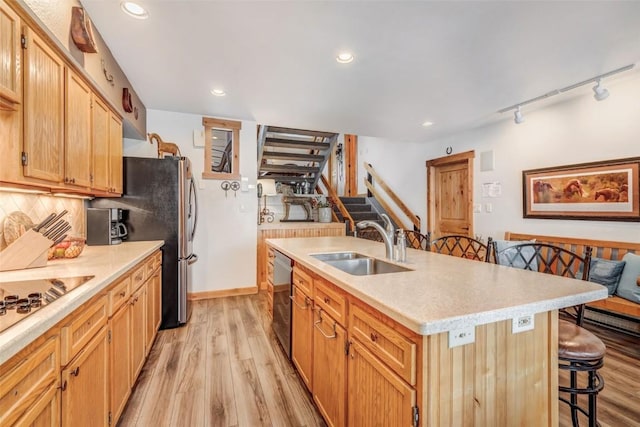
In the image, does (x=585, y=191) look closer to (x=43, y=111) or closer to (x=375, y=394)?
(x=375, y=394)

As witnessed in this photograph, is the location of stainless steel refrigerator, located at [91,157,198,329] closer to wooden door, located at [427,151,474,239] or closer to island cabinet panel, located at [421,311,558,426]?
island cabinet panel, located at [421,311,558,426]

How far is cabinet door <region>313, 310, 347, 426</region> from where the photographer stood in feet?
4.61

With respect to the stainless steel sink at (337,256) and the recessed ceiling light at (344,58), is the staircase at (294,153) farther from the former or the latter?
the stainless steel sink at (337,256)

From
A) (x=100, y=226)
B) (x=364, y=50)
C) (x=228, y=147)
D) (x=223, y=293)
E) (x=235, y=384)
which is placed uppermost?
(x=364, y=50)

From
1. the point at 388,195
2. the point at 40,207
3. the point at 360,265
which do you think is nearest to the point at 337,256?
the point at 360,265

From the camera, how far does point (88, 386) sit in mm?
1245

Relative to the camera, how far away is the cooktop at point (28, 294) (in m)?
0.93

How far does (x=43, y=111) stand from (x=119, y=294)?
3.44 ft

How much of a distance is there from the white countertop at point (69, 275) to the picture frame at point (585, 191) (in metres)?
4.43

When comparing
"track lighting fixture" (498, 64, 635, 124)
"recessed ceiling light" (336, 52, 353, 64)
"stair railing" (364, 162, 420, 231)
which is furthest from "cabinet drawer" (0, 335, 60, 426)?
"stair railing" (364, 162, 420, 231)

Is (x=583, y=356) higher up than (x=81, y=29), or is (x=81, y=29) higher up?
(x=81, y=29)

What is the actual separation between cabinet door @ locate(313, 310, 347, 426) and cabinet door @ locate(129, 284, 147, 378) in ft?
3.93

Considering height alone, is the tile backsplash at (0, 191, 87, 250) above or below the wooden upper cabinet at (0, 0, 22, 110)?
below

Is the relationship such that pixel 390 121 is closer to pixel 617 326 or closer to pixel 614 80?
pixel 614 80
